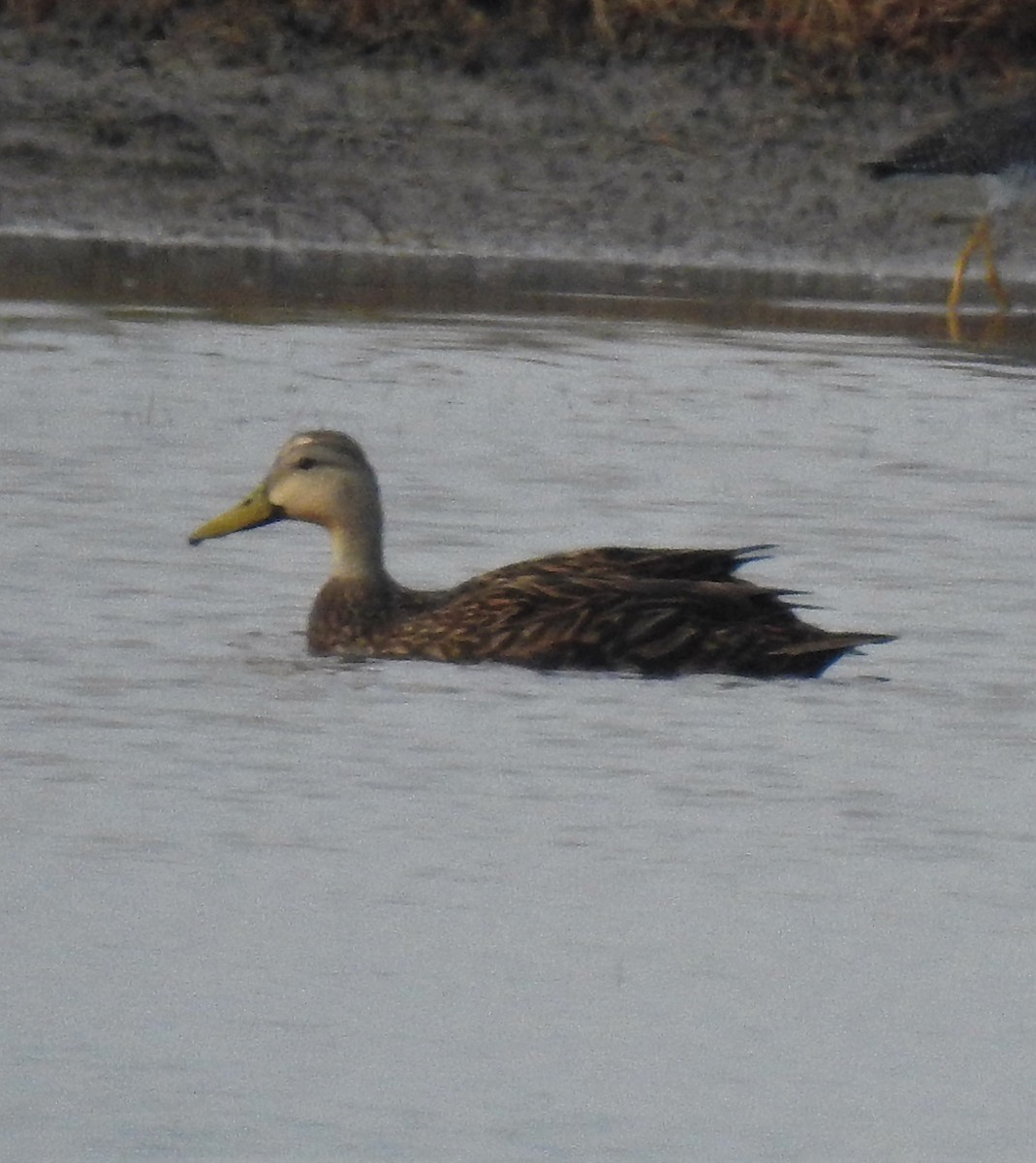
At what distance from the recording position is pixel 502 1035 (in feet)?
16.7

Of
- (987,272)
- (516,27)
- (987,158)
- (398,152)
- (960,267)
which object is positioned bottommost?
(987,272)

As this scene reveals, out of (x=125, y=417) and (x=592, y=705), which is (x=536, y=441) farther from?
(x=592, y=705)

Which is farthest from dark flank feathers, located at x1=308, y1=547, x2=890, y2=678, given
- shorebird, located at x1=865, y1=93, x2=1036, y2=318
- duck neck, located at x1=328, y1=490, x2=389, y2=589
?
shorebird, located at x1=865, y1=93, x2=1036, y2=318

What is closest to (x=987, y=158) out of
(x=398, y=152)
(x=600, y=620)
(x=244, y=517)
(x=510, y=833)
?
(x=398, y=152)

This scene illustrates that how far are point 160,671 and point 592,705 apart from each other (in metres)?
0.89

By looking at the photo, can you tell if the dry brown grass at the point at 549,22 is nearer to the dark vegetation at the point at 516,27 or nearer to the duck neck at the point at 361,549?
the dark vegetation at the point at 516,27

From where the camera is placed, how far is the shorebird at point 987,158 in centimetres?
1647

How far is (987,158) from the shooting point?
1678cm

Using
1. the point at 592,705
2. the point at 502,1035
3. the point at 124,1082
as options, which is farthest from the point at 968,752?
the point at 124,1082

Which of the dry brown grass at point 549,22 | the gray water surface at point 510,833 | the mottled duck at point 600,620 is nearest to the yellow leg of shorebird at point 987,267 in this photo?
the dry brown grass at point 549,22

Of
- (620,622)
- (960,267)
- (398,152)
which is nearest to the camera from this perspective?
(620,622)

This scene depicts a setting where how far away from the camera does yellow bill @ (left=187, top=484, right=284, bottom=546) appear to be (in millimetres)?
8711

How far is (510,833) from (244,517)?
2.60m

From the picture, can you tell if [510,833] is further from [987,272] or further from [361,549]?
[987,272]
